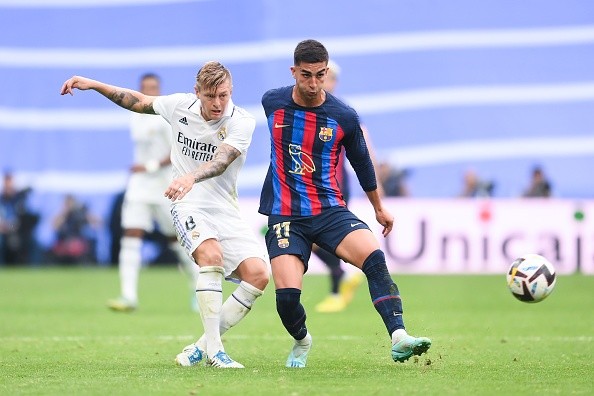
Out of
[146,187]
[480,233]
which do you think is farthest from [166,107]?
[480,233]

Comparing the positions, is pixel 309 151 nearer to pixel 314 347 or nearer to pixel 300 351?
pixel 300 351

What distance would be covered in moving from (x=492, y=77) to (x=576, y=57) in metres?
1.76

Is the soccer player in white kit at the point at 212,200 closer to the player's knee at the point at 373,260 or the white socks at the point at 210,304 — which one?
the white socks at the point at 210,304

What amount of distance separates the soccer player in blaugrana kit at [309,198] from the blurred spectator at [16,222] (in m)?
15.9

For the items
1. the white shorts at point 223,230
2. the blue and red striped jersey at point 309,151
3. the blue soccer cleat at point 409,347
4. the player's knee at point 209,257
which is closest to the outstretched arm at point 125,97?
the white shorts at point 223,230

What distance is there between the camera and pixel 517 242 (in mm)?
21172

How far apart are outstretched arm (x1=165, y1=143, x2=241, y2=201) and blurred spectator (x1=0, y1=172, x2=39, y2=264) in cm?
1582

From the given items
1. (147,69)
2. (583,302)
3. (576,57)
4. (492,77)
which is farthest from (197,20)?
(583,302)

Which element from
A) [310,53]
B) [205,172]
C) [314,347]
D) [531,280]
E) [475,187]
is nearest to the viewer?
[310,53]

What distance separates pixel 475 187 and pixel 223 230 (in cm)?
1435

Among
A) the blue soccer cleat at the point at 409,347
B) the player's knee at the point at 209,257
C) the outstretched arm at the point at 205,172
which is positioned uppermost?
the outstretched arm at the point at 205,172

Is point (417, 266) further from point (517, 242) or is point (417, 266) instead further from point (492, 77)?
point (492, 77)

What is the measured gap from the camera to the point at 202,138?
28.4ft

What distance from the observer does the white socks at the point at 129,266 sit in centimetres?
1420
